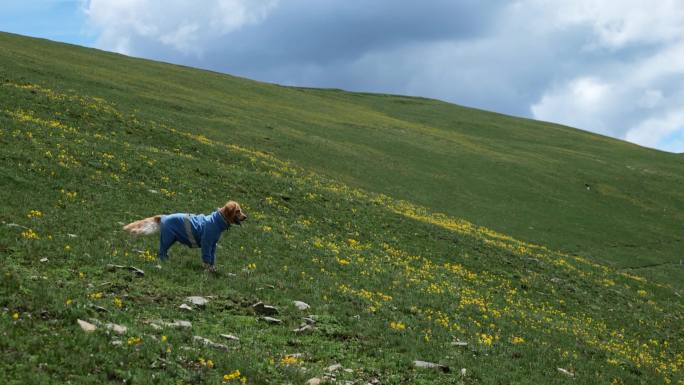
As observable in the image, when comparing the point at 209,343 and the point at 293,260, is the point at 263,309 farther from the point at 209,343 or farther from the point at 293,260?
the point at 293,260

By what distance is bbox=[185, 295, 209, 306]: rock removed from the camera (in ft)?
45.6

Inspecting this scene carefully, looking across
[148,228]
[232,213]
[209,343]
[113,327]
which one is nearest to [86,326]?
[113,327]

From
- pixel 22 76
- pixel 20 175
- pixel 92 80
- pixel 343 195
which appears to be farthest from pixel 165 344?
pixel 92 80

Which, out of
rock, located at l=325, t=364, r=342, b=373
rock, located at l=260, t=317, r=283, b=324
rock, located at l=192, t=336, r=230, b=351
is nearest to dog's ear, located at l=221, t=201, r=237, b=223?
rock, located at l=260, t=317, r=283, b=324

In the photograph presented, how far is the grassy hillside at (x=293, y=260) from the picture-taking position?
1128 centimetres

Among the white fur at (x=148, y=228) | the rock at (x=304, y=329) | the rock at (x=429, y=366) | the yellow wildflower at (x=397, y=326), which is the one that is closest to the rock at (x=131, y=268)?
the white fur at (x=148, y=228)

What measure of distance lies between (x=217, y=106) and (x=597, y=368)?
58033 millimetres

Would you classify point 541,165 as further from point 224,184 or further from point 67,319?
point 67,319

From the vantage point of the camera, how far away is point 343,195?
3753cm

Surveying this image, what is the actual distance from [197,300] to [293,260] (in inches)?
297

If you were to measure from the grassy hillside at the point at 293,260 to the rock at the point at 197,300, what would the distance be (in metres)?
0.25

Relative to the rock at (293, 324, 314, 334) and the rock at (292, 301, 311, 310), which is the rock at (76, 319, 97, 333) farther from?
the rock at (292, 301, 311, 310)

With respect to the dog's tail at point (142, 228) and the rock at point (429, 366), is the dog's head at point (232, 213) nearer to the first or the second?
the dog's tail at point (142, 228)

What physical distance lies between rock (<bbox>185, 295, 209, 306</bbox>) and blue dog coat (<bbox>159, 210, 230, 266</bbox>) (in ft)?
8.16
